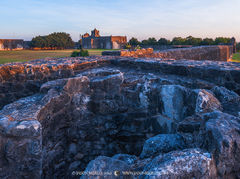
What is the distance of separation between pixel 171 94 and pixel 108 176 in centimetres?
171

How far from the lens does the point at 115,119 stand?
10.6 feet

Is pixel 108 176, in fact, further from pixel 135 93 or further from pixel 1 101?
pixel 1 101

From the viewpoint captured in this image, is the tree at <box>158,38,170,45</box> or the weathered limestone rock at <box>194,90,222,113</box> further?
the tree at <box>158,38,170,45</box>

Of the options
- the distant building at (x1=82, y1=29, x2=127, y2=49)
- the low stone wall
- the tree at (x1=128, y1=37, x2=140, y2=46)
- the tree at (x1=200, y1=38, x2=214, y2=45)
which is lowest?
the low stone wall

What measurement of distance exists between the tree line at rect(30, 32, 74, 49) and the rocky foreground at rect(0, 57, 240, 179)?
32023 mm

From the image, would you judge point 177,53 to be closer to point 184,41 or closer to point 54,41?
point 184,41

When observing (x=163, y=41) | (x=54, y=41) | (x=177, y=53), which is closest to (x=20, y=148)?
(x=177, y=53)

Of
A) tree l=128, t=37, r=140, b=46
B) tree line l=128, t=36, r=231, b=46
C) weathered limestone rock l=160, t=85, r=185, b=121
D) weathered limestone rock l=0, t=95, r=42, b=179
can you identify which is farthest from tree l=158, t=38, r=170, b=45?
weathered limestone rock l=0, t=95, r=42, b=179

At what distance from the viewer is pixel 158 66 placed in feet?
12.2

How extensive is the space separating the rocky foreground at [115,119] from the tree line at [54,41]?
1261 inches

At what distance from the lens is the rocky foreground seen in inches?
61.7

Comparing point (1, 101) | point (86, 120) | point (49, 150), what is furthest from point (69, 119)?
point (1, 101)

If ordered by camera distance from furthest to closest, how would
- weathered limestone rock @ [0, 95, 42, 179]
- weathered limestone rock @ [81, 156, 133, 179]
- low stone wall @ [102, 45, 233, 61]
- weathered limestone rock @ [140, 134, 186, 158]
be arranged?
1. low stone wall @ [102, 45, 233, 61]
2. weathered limestone rock @ [0, 95, 42, 179]
3. weathered limestone rock @ [140, 134, 186, 158]
4. weathered limestone rock @ [81, 156, 133, 179]

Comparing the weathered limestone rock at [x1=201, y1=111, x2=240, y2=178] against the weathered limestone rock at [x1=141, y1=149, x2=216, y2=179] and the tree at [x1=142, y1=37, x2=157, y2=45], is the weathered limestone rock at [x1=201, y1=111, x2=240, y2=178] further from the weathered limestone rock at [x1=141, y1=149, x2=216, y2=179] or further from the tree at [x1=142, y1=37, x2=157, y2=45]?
the tree at [x1=142, y1=37, x2=157, y2=45]
